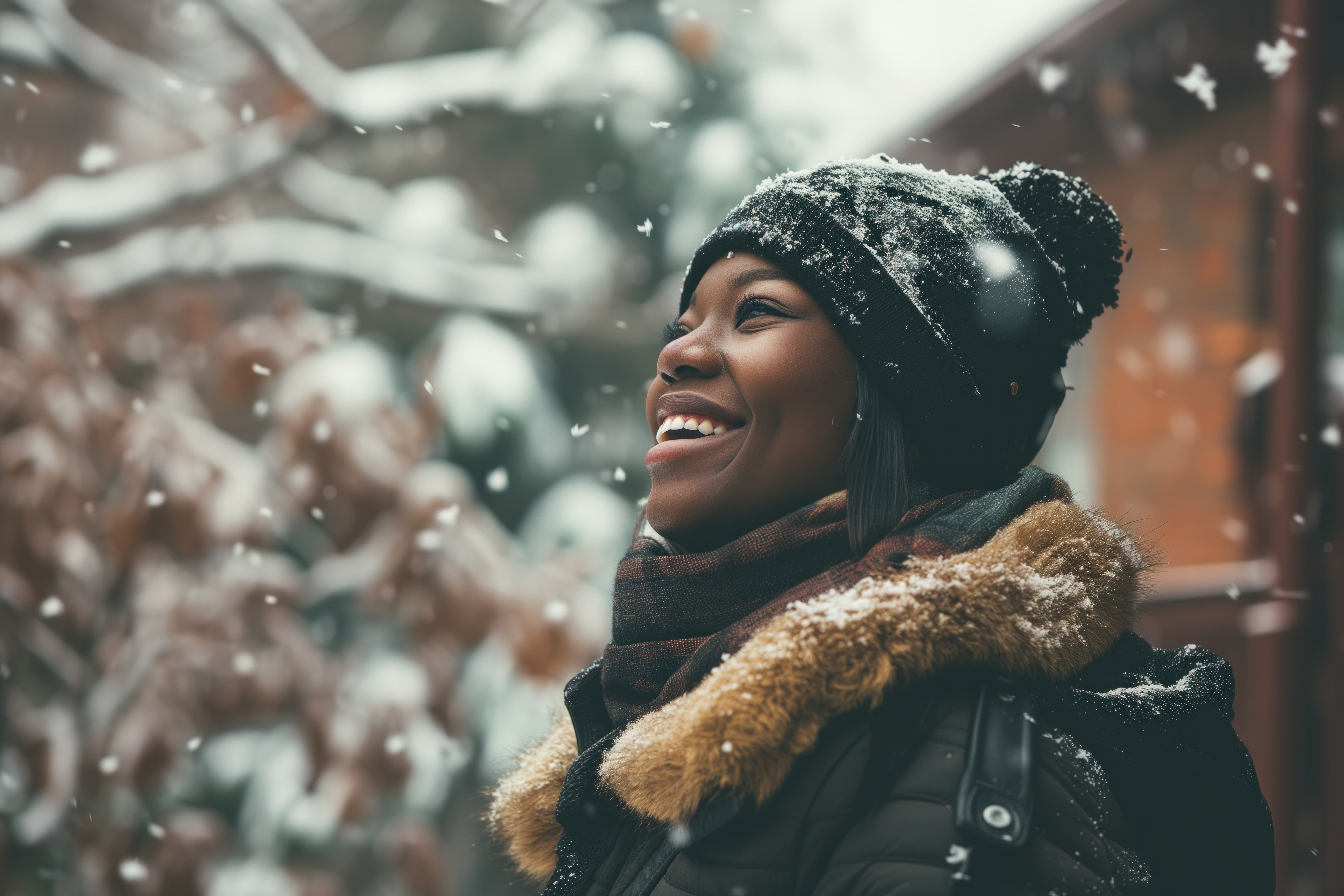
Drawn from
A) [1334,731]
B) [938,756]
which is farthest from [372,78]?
[1334,731]

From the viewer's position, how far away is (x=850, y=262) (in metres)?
1.35

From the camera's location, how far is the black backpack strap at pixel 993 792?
97cm

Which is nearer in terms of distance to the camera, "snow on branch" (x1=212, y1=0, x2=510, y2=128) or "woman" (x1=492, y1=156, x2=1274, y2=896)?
"woman" (x1=492, y1=156, x2=1274, y2=896)

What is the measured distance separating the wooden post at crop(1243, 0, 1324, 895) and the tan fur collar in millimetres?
2446

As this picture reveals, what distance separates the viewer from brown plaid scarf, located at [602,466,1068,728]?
3.96ft

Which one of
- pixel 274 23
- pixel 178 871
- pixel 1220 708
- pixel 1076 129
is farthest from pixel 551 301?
pixel 1220 708

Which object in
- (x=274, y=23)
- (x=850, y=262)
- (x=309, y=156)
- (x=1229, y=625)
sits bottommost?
(x=1229, y=625)

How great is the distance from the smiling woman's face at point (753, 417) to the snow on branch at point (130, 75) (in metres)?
3.36

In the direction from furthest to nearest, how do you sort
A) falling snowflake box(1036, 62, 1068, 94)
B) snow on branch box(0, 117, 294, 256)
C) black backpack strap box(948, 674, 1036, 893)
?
falling snowflake box(1036, 62, 1068, 94)
snow on branch box(0, 117, 294, 256)
black backpack strap box(948, 674, 1036, 893)

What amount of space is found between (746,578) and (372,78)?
11.8 feet

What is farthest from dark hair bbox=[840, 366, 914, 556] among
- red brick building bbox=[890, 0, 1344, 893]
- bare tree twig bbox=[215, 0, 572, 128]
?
bare tree twig bbox=[215, 0, 572, 128]

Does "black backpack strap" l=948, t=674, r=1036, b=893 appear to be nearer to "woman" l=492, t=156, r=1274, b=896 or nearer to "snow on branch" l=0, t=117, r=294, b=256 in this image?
"woman" l=492, t=156, r=1274, b=896

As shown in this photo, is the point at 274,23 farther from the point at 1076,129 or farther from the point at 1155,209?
the point at 1155,209

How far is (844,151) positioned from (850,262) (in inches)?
136
